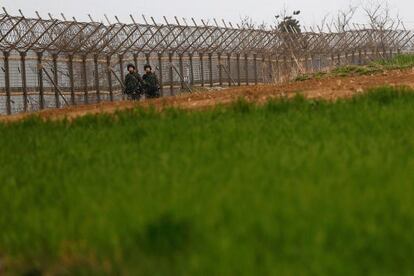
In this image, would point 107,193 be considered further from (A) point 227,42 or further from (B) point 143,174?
(A) point 227,42

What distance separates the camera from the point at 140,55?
30.8 meters

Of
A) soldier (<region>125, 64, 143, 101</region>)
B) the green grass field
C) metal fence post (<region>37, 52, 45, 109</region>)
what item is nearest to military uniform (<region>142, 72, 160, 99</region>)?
soldier (<region>125, 64, 143, 101</region>)

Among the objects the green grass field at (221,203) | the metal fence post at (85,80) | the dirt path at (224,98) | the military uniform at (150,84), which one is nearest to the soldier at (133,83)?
the military uniform at (150,84)

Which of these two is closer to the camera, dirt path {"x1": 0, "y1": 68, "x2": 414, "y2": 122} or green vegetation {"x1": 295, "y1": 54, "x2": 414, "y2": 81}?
dirt path {"x1": 0, "y1": 68, "x2": 414, "y2": 122}

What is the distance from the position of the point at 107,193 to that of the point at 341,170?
140 centimetres

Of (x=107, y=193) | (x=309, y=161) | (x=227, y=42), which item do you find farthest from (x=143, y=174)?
(x=227, y=42)

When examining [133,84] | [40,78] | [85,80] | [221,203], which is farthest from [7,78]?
[221,203]

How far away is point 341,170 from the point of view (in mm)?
4734

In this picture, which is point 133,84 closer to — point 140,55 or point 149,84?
point 149,84

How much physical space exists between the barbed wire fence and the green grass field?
15412 mm

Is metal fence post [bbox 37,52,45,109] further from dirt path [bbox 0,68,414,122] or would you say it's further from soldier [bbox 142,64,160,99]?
dirt path [bbox 0,68,414,122]

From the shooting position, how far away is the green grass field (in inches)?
132

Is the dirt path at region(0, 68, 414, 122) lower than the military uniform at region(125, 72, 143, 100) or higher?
lower

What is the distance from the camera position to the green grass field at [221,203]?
3.37 m
